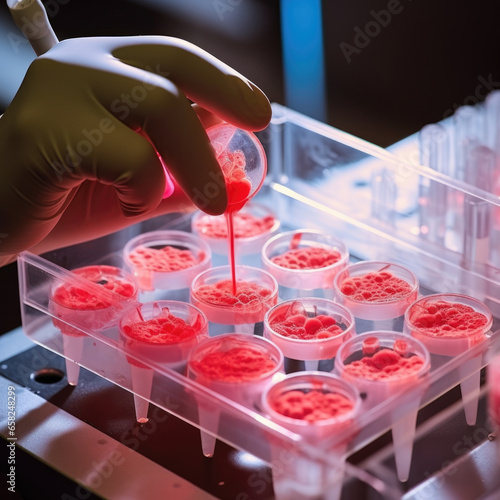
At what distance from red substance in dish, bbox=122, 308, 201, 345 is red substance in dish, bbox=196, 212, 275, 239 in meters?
0.45

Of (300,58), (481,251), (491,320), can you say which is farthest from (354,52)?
(491,320)

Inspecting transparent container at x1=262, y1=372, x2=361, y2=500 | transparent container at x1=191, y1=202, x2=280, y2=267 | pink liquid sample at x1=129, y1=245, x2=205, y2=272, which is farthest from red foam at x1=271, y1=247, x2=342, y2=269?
transparent container at x1=262, y1=372, x2=361, y2=500

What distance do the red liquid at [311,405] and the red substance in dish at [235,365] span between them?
9 cm

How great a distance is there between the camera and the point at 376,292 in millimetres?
2232

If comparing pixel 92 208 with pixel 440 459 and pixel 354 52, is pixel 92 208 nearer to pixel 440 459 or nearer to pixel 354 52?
pixel 440 459

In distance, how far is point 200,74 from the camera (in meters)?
1.95

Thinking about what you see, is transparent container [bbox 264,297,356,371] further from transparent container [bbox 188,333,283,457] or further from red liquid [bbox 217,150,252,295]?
red liquid [bbox 217,150,252,295]

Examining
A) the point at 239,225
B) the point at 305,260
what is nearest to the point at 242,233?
the point at 239,225

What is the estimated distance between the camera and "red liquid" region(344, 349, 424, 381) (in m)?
1.91

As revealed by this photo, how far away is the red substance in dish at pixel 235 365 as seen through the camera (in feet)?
6.30

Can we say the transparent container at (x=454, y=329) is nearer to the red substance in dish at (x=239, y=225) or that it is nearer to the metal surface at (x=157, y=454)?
the metal surface at (x=157, y=454)

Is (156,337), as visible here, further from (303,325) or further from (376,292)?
(376,292)

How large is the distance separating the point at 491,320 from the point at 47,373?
0.99m

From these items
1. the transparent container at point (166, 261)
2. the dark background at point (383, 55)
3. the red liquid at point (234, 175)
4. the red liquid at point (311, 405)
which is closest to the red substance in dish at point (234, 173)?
the red liquid at point (234, 175)
